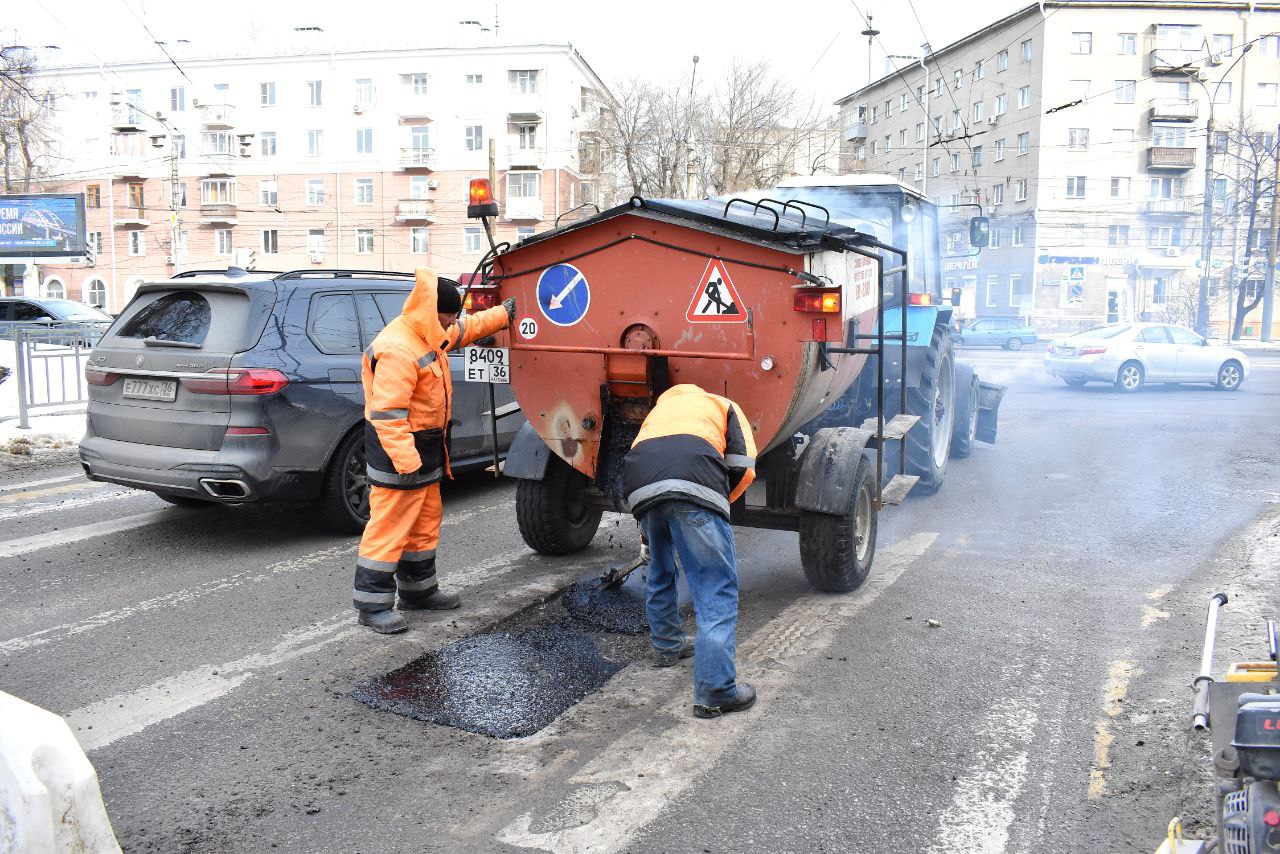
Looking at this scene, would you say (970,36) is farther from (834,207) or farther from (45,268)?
(45,268)

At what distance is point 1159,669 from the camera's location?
4.59 m

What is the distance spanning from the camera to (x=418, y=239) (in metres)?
52.9

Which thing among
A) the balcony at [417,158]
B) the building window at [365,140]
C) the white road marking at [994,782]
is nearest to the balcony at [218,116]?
the building window at [365,140]

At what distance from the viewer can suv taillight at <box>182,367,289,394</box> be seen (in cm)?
625

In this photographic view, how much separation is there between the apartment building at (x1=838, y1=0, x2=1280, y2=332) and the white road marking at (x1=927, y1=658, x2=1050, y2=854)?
1821 inches

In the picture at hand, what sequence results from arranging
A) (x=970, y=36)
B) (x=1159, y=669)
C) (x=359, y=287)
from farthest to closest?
(x=970, y=36) < (x=359, y=287) < (x=1159, y=669)

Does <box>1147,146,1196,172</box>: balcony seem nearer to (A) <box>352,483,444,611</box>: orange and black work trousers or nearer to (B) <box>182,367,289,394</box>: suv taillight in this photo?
(B) <box>182,367,289,394</box>: suv taillight

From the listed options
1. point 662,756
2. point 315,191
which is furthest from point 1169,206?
point 662,756

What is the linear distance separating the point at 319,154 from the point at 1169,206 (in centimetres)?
4390

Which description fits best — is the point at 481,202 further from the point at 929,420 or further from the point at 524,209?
the point at 524,209

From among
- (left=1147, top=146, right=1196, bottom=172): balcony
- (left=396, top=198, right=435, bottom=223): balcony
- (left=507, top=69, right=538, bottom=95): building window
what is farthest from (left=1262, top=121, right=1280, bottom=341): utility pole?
(left=396, top=198, right=435, bottom=223): balcony

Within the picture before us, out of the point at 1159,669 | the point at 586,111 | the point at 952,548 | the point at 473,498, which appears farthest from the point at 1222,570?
the point at 586,111

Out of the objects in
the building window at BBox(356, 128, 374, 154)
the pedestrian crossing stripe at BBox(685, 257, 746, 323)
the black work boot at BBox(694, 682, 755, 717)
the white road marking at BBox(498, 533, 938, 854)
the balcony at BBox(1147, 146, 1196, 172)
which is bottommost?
the white road marking at BBox(498, 533, 938, 854)

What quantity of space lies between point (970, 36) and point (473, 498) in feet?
155
